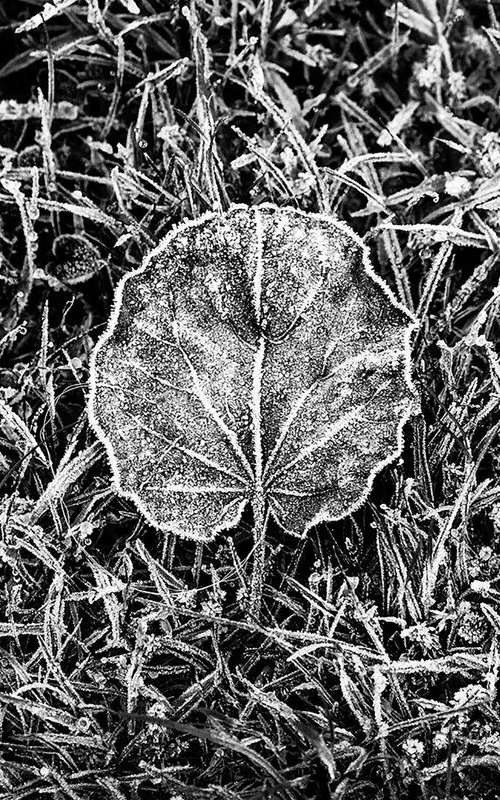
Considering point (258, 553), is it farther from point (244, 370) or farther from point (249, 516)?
point (244, 370)

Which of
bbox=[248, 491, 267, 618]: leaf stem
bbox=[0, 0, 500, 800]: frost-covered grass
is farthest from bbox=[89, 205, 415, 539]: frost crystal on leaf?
bbox=[0, 0, 500, 800]: frost-covered grass

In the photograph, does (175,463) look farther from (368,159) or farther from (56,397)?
(368,159)

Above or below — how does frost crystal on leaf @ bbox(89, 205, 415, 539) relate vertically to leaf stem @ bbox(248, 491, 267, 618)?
above

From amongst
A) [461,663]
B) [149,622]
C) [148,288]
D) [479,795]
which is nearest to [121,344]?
[148,288]

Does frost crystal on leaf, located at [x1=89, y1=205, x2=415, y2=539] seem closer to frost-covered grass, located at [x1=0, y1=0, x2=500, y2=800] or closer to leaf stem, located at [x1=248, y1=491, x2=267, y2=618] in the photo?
leaf stem, located at [x1=248, y1=491, x2=267, y2=618]

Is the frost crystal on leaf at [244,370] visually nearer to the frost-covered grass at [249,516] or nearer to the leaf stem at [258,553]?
the leaf stem at [258,553]

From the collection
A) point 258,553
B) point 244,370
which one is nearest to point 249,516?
point 258,553
